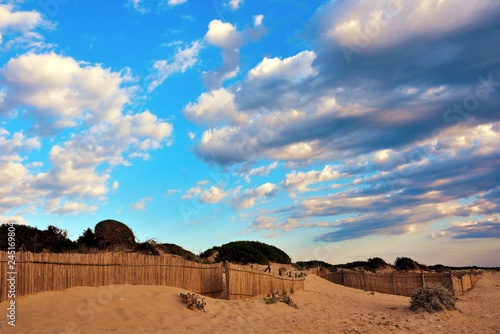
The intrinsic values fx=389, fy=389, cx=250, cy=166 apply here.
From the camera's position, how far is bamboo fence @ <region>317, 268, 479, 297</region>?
22641mm

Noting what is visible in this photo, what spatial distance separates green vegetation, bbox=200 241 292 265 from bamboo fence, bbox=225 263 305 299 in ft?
39.8

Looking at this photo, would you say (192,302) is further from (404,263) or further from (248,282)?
(404,263)

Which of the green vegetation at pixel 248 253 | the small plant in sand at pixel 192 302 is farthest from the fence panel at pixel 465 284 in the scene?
the small plant in sand at pixel 192 302

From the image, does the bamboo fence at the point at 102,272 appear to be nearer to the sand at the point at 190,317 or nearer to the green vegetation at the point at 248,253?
the sand at the point at 190,317

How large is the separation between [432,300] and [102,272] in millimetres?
11837

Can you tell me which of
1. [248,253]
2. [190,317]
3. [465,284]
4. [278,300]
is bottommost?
[465,284]

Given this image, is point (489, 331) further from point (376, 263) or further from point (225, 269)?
point (376, 263)

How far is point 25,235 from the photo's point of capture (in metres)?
19.5

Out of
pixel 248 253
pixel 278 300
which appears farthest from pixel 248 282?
pixel 248 253

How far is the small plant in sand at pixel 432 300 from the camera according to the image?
14617mm

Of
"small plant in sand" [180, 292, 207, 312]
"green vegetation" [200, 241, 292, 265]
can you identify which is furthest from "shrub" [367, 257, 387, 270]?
"small plant in sand" [180, 292, 207, 312]

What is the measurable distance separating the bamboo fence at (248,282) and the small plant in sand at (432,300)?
5.54 metres

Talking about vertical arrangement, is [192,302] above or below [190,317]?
above

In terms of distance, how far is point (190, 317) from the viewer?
10023mm
